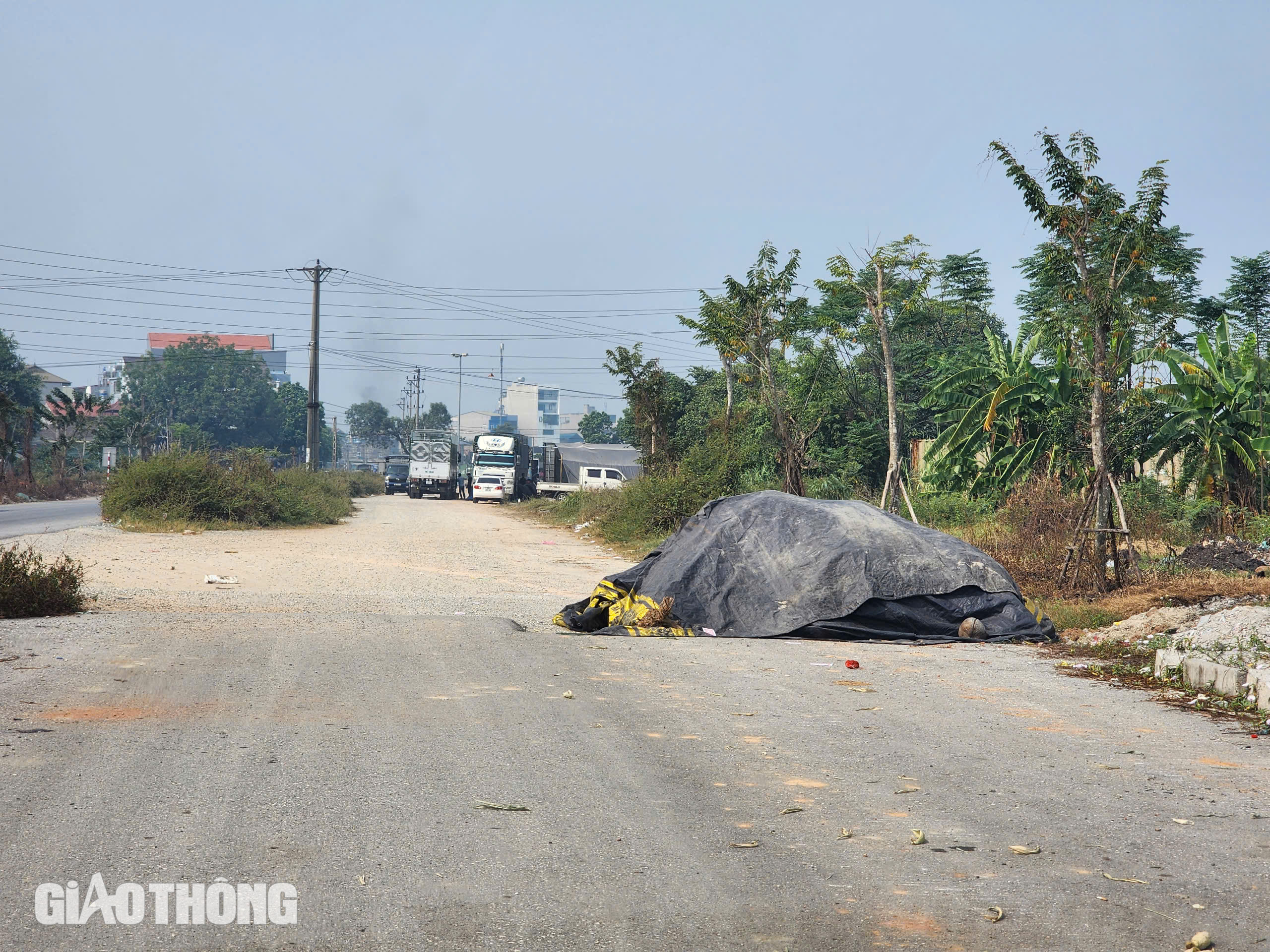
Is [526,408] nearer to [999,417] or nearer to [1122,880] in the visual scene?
[999,417]

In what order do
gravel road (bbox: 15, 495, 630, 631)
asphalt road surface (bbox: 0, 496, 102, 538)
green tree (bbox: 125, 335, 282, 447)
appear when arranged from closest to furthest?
gravel road (bbox: 15, 495, 630, 631)
asphalt road surface (bbox: 0, 496, 102, 538)
green tree (bbox: 125, 335, 282, 447)

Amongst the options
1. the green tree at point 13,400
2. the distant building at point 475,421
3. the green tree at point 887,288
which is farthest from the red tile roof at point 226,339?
the green tree at point 887,288

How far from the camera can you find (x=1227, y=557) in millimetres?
14609

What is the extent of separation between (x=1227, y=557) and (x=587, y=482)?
126 feet

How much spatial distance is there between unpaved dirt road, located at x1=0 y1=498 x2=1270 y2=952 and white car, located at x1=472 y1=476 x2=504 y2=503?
41.2 m

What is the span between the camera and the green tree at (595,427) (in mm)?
109250

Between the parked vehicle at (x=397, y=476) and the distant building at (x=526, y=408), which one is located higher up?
the distant building at (x=526, y=408)

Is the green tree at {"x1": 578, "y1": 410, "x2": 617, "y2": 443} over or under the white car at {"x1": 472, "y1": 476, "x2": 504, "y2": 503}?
over

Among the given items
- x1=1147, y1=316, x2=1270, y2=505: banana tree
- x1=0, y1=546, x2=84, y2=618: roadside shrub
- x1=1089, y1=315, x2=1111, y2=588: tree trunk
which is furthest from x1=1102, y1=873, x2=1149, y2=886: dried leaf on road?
x1=1147, y1=316, x2=1270, y2=505: banana tree

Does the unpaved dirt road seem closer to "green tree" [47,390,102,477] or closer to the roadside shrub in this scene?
the roadside shrub

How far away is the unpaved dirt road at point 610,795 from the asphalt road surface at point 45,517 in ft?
58.1

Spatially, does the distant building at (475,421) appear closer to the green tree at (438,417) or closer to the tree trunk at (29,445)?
the green tree at (438,417)

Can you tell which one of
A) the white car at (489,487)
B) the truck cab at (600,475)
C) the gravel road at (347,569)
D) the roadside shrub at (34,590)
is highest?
the truck cab at (600,475)

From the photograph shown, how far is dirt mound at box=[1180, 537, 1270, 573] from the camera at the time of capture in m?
14.2
